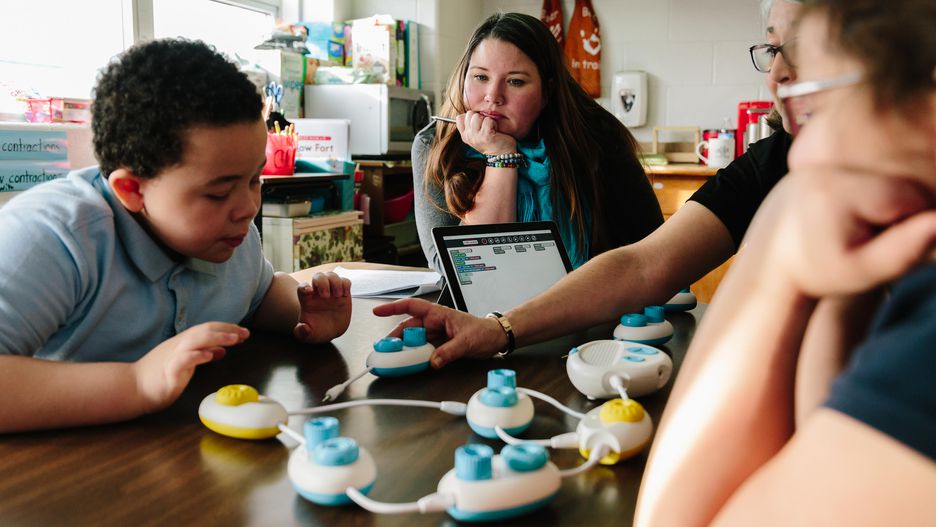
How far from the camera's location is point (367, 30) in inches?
151

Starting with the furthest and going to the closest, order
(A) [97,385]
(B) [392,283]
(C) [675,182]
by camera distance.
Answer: (C) [675,182], (B) [392,283], (A) [97,385]

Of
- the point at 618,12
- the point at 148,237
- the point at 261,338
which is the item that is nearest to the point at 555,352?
the point at 261,338

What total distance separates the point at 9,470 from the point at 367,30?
345cm

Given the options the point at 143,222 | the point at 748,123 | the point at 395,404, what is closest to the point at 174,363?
the point at 395,404

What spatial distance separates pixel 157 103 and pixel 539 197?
108 cm

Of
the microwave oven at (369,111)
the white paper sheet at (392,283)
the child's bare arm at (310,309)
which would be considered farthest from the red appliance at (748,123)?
the child's bare arm at (310,309)

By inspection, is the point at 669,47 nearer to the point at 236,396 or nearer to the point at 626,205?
the point at 626,205

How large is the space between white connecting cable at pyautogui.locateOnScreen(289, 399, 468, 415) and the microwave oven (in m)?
2.87

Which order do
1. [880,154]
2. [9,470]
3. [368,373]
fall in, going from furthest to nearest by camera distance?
1. [368,373]
2. [9,470]
3. [880,154]

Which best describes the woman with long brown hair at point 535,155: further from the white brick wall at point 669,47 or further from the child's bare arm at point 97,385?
the white brick wall at point 669,47

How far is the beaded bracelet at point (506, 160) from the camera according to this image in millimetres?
1863

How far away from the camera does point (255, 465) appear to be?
0.64 meters

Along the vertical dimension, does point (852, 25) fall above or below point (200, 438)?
above

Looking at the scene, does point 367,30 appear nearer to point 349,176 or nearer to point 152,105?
point 349,176
